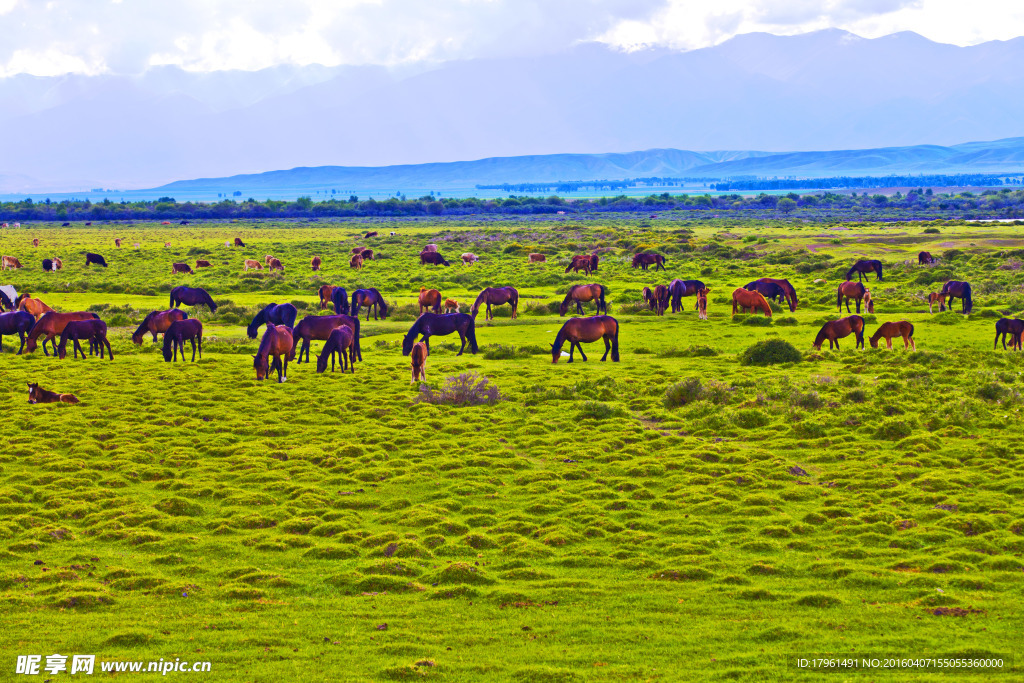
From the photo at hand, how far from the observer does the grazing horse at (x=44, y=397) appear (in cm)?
2212

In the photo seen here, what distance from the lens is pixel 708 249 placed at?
71.8m

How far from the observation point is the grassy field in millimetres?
9859

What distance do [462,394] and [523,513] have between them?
27.5 ft

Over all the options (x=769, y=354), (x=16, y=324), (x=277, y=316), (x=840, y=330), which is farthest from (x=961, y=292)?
(x=16, y=324)

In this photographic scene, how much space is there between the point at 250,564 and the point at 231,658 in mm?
3080

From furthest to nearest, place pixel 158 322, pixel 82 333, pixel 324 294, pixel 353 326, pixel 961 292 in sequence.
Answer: pixel 324 294 → pixel 961 292 → pixel 158 322 → pixel 82 333 → pixel 353 326

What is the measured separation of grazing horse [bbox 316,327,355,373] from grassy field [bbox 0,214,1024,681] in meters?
1.02

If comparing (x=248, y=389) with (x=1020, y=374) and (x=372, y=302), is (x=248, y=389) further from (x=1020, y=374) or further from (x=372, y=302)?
(x=1020, y=374)

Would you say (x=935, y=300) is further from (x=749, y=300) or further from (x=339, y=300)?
(x=339, y=300)

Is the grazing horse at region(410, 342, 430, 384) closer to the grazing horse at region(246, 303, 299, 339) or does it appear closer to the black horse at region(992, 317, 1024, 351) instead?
the grazing horse at region(246, 303, 299, 339)

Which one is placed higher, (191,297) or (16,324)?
(191,297)

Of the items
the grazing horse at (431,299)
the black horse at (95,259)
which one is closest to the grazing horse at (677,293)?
the grazing horse at (431,299)

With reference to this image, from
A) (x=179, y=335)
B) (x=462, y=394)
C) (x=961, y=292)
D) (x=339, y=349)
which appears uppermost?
(x=961, y=292)

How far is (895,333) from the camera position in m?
28.2
